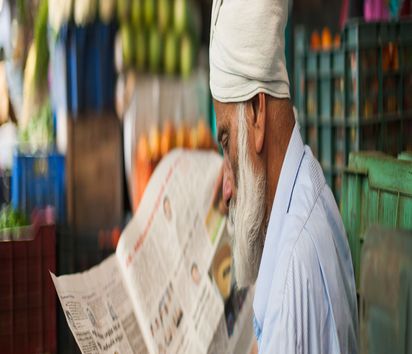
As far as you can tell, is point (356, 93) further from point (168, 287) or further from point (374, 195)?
point (168, 287)

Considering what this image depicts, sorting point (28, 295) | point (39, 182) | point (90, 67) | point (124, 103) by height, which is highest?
point (90, 67)

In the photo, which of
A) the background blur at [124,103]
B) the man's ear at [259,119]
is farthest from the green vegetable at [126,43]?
the man's ear at [259,119]

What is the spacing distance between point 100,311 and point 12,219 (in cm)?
85

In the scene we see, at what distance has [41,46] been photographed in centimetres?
256

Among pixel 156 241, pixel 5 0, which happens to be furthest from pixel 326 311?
pixel 5 0

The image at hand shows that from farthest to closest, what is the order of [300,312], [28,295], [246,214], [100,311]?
[28,295]
[100,311]
[246,214]
[300,312]

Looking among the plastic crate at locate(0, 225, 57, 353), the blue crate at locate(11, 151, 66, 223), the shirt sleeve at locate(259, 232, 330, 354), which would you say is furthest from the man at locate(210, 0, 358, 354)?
the blue crate at locate(11, 151, 66, 223)

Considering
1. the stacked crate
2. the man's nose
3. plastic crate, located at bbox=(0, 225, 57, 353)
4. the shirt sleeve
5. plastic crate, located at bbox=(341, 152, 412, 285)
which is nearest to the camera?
the shirt sleeve

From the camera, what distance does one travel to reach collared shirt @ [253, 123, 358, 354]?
1.02 m

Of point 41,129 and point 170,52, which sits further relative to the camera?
point 41,129

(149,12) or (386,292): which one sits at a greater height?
(149,12)

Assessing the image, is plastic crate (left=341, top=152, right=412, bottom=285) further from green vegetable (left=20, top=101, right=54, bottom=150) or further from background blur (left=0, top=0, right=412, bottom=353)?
green vegetable (left=20, top=101, right=54, bottom=150)

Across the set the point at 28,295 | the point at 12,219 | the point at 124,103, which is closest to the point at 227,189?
the point at 28,295

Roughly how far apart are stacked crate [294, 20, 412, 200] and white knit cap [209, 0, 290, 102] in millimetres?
1493
